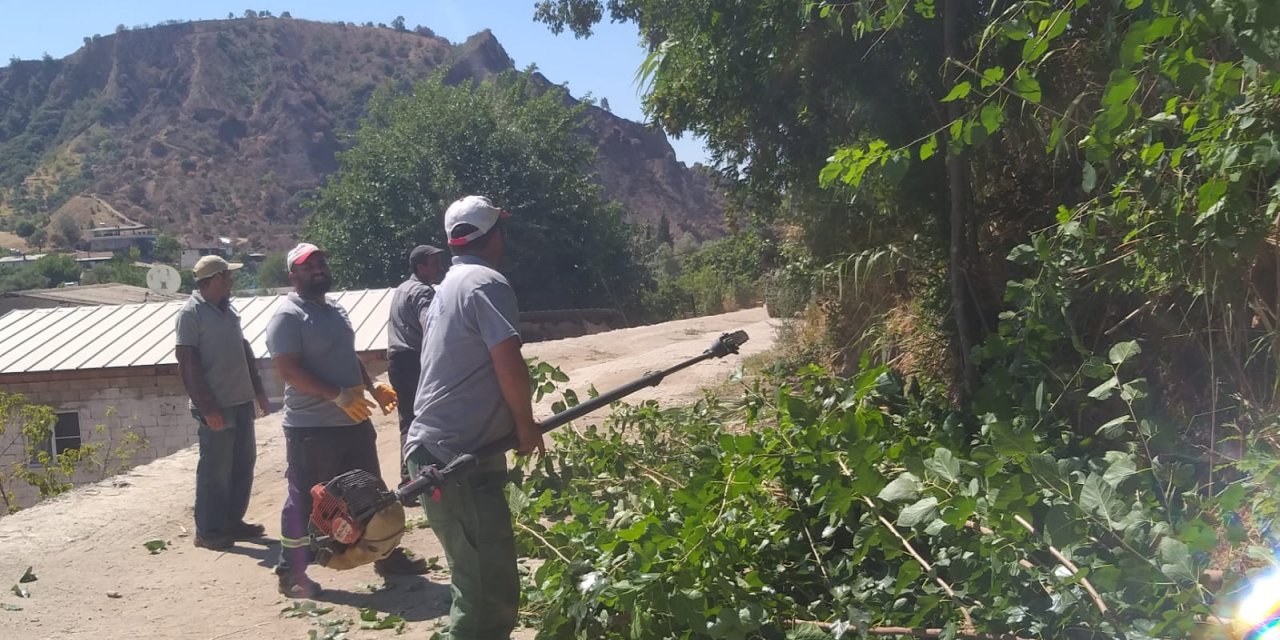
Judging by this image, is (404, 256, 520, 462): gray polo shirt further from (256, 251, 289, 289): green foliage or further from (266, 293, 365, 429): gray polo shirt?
(256, 251, 289, 289): green foliage

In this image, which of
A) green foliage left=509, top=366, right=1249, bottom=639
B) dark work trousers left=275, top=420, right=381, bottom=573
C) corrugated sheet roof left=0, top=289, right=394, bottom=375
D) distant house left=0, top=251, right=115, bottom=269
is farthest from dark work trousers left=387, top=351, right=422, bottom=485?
distant house left=0, top=251, right=115, bottom=269

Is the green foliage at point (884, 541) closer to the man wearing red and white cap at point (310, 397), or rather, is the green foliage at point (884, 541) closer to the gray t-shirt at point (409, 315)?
the man wearing red and white cap at point (310, 397)

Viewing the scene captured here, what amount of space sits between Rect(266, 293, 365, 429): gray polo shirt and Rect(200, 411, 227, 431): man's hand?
2.92 ft

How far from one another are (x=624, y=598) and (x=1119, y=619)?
1.44 m

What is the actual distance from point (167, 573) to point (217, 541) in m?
0.34

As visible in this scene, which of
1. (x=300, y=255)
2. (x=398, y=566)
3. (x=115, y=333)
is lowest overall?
(x=398, y=566)

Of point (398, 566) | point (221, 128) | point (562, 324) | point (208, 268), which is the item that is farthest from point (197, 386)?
point (221, 128)

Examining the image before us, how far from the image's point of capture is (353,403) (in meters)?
5.03

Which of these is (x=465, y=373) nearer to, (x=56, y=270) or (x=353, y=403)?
(x=353, y=403)

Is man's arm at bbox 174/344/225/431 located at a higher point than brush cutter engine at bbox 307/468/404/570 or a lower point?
higher

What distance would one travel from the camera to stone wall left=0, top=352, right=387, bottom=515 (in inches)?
545

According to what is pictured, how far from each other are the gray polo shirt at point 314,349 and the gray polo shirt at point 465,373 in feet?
6.02

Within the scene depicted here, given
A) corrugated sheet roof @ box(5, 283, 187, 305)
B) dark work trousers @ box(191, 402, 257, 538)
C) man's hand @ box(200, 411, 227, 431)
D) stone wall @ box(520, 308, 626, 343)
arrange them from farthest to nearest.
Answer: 1. corrugated sheet roof @ box(5, 283, 187, 305)
2. stone wall @ box(520, 308, 626, 343)
3. dark work trousers @ box(191, 402, 257, 538)
4. man's hand @ box(200, 411, 227, 431)

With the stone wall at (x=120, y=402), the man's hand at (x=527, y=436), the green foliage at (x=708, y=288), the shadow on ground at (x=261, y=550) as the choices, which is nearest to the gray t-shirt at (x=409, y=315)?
the shadow on ground at (x=261, y=550)
